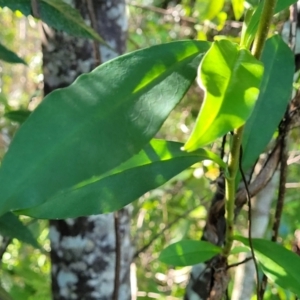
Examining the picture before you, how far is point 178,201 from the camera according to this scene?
4.80 ft

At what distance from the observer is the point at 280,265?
0.38 m

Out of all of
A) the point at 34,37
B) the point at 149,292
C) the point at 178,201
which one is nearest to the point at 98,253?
the point at 149,292

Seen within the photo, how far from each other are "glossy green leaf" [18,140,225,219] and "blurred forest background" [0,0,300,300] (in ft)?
1.12

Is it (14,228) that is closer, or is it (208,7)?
(14,228)

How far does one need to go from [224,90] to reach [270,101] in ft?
0.66

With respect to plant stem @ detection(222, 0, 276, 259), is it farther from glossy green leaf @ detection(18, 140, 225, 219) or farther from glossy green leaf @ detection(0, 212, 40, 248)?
glossy green leaf @ detection(0, 212, 40, 248)

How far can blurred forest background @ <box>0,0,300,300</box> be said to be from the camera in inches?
34.4

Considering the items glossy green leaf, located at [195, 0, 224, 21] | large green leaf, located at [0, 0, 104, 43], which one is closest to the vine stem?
large green leaf, located at [0, 0, 104, 43]

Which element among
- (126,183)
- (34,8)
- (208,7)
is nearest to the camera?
(126,183)

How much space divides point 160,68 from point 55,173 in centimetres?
10

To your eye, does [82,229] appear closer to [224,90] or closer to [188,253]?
[188,253]

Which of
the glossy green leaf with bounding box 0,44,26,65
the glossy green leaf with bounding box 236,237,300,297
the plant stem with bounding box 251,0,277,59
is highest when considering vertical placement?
the plant stem with bounding box 251,0,277,59

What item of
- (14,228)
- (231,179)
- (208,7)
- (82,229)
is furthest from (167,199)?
(231,179)

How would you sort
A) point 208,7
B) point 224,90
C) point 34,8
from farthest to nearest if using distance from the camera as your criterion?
point 208,7
point 34,8
point 224,90
